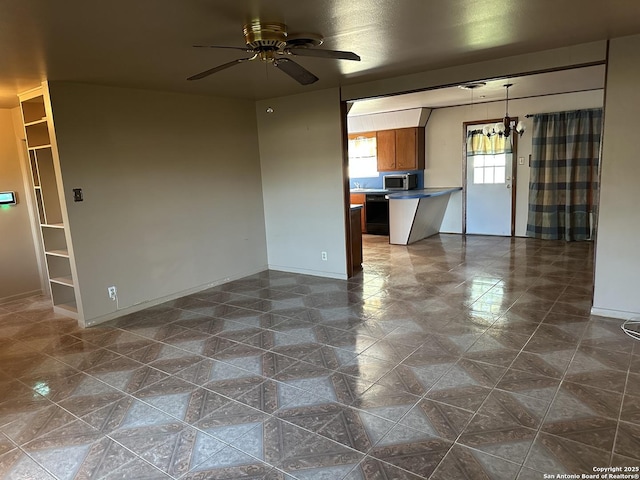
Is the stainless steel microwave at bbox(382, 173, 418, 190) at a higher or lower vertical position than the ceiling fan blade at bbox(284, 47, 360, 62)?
lower

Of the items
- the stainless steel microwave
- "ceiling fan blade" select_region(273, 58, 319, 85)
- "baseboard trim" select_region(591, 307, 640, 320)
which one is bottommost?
"baseboard trim" select_region(591, 307, 640, 320)

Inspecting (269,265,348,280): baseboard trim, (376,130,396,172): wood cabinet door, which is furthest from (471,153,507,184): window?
(269,265,348,280): baseboard trim

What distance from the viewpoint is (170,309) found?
4441 mm

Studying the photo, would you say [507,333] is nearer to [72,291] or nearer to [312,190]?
[312,190]

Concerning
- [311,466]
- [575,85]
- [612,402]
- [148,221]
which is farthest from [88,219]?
[575,85]

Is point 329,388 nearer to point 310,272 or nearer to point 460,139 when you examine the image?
point 310,272

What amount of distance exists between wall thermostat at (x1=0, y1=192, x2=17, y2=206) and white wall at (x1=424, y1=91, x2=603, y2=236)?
681 centimetres

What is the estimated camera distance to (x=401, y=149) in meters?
8.06

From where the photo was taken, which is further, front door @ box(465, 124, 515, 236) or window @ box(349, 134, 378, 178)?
window @ box(349, 134, 378, 178)

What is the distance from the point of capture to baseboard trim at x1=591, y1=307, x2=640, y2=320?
3.52m

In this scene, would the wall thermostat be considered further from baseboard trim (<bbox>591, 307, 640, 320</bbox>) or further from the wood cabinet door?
baseboard trim (<bbox>591, 307, 640, 320</bbox>)

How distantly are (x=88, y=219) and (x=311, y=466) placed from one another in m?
3.24

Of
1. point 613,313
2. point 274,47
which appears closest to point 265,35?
point 274,47

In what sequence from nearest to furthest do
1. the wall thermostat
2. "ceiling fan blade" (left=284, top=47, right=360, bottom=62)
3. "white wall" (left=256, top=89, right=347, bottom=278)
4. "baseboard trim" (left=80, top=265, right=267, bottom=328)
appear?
"ceiling fan blade" (left=284, top=47, right=360, bottom=62), "baseboard trim" (left=80, top=265, right=267, bottom=328), the wall thermostat, "white wall" (left=256, top=89, right=347, bottom=278)
